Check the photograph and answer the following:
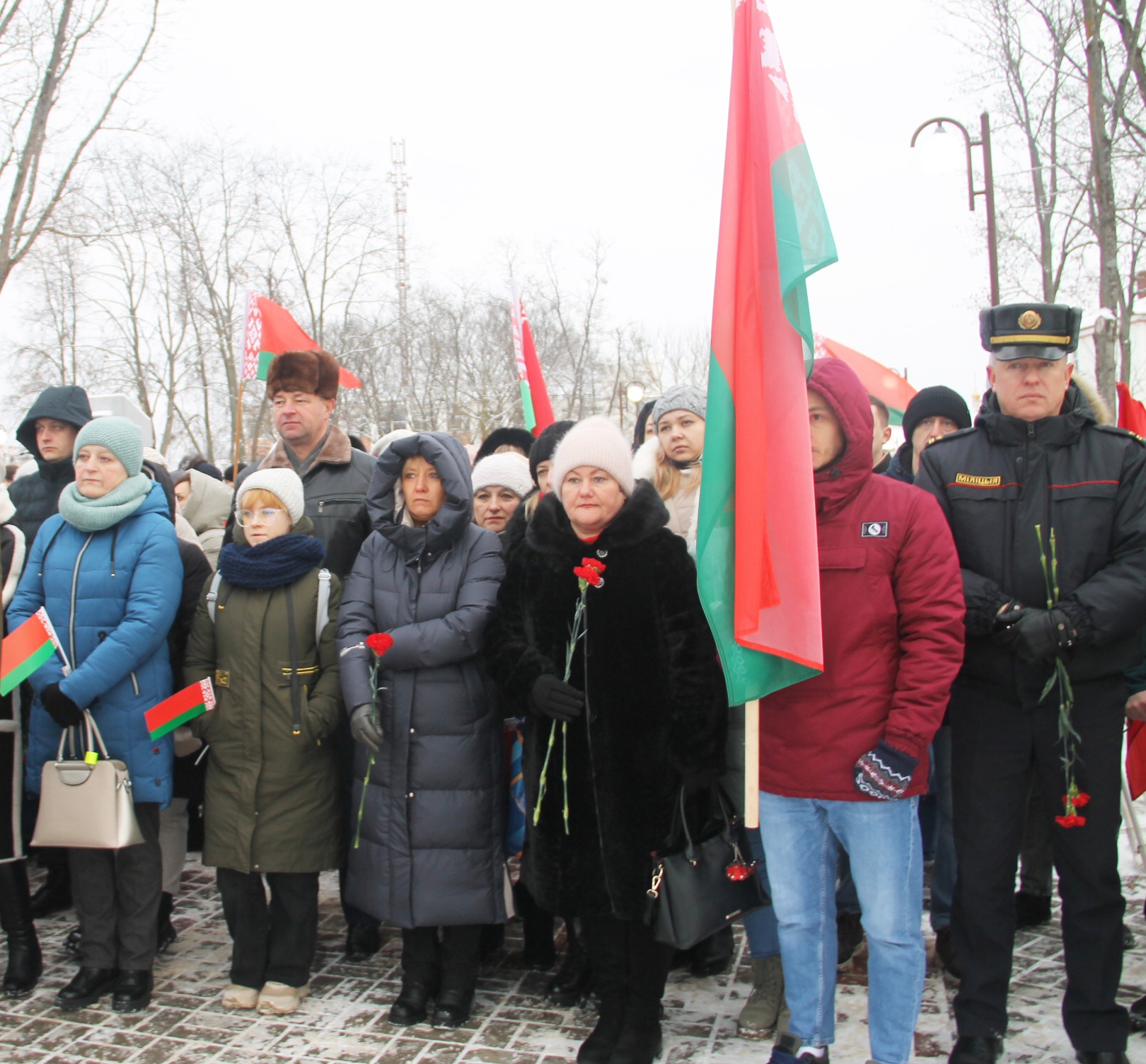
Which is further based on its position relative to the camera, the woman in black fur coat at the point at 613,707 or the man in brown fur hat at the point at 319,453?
the man in brown fur hat at the point at 319,453

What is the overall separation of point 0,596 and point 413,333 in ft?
129

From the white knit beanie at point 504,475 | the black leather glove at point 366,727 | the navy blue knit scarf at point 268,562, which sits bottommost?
A: the black leather glove at point 366,727

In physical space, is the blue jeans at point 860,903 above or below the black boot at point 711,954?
above

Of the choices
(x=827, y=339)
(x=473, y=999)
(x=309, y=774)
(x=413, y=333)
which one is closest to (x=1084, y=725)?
(x=473, y=999)

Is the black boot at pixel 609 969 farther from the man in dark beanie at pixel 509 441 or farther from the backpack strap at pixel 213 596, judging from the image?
the man in dark beanie at pixel 509 441

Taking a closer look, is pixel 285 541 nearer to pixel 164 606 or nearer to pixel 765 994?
pixel 164 606

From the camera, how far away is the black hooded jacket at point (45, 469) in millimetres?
5016

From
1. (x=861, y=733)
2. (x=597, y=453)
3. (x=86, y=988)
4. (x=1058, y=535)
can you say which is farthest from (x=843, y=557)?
(x=86, y=988)

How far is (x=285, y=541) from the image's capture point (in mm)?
4230

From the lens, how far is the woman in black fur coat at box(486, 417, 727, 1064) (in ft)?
11.9

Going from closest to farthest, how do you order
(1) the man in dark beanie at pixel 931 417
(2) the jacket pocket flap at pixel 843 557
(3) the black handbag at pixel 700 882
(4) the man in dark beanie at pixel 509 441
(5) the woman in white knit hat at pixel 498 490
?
(2) the jacket pocket flap at pixel 843 557 → (3) the black handbag at pixel 700 882 → (5) the woman in white knit hat at pixel 498 490 → (1) the man in dark beanie at pixel 931 417 → (4) the man in dark beanie at pixel 509 441

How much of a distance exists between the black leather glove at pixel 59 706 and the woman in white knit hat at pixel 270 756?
43cm

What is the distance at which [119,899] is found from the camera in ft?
14.1

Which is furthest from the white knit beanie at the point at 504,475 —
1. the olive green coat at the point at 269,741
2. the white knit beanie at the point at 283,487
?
the olive green coat at the point at 269,741
